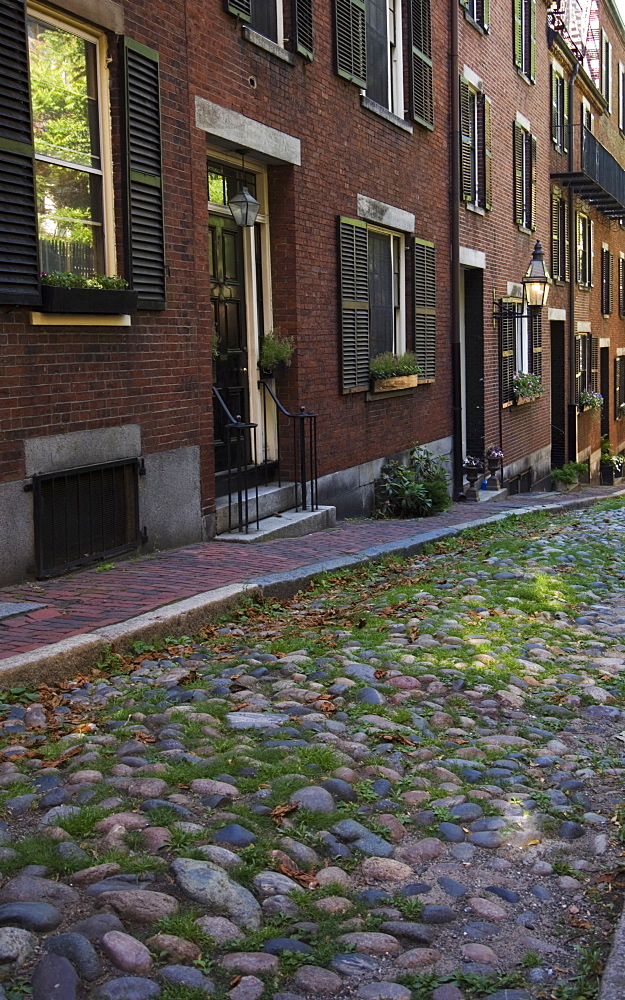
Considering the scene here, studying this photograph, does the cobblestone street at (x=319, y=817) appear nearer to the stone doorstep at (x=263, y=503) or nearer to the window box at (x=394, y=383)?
the stone doorstep at (x=263, y=503)

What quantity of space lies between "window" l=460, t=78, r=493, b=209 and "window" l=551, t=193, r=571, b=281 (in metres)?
6.66

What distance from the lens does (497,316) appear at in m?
19.0

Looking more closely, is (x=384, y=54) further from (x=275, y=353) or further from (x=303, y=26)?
(x=275, y=353)

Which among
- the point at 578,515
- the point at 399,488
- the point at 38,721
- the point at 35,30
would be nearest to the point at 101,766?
the point at 38,721

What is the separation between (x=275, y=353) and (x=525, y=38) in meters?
14.2

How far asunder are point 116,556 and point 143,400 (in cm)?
118

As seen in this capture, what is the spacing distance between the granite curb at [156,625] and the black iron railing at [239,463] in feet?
3.56

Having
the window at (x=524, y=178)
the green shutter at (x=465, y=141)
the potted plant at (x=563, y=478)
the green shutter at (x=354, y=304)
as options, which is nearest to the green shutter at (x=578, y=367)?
the potted plant at (x=563, y=478)

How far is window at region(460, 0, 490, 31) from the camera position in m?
17.3

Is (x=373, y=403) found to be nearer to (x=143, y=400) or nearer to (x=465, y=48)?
(x=143, y=400)

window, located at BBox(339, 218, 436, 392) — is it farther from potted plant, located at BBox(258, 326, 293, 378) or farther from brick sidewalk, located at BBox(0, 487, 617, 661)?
brick sidewalk, located at BBox(0, 487, 617, 661)

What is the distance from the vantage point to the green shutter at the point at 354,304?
12.0 meters

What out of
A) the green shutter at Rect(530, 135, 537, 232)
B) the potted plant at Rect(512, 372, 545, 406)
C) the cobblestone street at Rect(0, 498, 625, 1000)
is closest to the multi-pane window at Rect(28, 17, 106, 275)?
the cobblestone street at Rect(0, 498, 625, 1000)

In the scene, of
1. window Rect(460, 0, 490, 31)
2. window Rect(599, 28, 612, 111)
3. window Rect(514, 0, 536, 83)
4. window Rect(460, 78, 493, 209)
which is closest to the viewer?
window Rect(460, 78, 493, 209)
